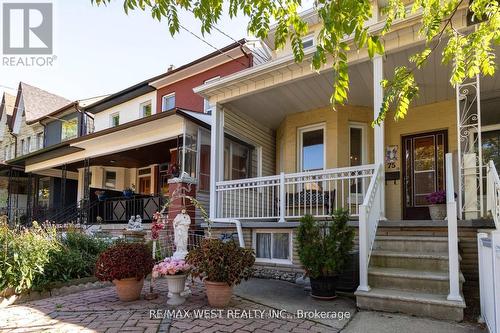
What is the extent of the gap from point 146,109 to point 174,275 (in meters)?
12.5

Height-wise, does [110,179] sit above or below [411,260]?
above

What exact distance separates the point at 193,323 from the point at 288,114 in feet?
21.5

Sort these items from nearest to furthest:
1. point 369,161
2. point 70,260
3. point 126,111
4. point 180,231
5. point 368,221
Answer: point 368,221
point 180,231
point 70,260
point 369,161
point 126,111

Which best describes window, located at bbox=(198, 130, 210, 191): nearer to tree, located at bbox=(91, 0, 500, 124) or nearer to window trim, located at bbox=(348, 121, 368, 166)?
window trim, located at bbox=(348, 121, 368, 166)

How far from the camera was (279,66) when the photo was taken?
24.3 ft

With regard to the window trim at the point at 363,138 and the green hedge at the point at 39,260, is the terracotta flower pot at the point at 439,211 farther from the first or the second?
the green hedge at the point at 39,260

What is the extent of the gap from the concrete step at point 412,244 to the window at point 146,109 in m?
12.5

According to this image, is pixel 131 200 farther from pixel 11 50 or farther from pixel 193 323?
pixel 193 323

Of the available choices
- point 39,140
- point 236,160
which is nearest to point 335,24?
point 236,160

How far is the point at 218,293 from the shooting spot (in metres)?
4.77

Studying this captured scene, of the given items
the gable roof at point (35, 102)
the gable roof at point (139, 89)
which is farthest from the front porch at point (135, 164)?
the gable roof at point (35, 102)

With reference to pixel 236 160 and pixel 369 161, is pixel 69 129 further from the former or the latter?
pixel 369 161

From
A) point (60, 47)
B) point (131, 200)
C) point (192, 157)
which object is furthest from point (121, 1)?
point (60, 47)

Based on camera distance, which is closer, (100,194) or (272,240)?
(272,240)
